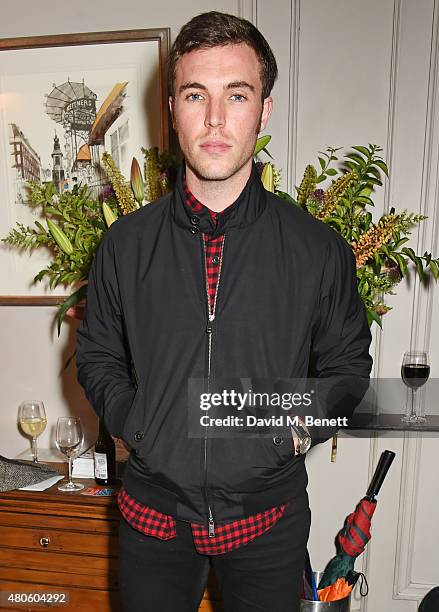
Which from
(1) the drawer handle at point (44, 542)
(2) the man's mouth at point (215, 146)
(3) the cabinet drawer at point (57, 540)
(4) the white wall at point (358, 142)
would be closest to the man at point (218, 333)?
(2) the man's mouth at point (215, 146)

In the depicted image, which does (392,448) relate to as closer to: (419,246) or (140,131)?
(419,246)

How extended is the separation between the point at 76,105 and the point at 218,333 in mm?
1303

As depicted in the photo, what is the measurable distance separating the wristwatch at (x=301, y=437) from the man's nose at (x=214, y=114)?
70cm

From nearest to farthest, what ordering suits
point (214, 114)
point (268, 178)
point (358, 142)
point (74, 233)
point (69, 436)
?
point (214, 114)
point (268, 178)
point (74, 233)
point (69, 436)
point (358, 142)

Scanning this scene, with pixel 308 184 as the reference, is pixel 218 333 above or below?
below

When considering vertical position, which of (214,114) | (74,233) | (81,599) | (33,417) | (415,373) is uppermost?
(214,114)

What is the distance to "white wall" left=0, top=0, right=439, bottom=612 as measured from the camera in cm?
202

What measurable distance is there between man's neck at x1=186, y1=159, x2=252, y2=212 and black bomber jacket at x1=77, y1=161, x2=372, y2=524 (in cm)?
3

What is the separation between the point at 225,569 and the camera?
4.49 ft

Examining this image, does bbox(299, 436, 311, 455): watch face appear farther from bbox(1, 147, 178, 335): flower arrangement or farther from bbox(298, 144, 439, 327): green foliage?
bbox(1, 147, 178, 335): flower arrangement

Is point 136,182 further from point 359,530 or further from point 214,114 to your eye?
point 359,530

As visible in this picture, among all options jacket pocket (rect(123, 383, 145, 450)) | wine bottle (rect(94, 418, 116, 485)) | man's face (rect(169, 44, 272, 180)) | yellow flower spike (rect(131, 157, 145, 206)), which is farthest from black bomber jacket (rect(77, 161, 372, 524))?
wine bottle (rect(94, 418, 116, 485))

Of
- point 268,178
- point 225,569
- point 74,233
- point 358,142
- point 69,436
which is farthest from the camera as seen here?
point 358,142

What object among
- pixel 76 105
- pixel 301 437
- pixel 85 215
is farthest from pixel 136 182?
pixel 301 437
